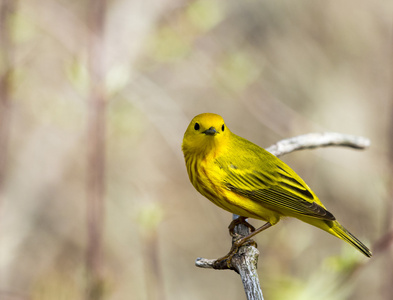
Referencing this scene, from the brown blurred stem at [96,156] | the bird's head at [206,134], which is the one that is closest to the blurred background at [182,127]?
the bird's head at [206,134]

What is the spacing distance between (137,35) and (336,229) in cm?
382

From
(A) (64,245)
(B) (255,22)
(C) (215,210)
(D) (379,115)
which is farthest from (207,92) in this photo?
(A) (64,245)

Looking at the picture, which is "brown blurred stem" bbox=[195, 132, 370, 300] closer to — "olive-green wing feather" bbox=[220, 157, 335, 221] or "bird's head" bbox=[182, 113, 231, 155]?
"olive-green wing feather" bbox=[220, 157, 335, 221]

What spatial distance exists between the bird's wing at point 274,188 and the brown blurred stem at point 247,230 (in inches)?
8.9

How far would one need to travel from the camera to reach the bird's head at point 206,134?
3949 mm

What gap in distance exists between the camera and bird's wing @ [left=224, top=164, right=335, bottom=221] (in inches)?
154

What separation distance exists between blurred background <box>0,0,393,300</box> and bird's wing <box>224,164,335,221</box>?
2134 mm

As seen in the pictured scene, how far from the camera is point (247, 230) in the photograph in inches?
160

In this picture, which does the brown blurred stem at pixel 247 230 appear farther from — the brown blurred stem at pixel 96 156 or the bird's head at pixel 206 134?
the brown blurred stem at pixel 96 156

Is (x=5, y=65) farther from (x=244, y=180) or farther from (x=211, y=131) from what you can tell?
(x=244, y=180)

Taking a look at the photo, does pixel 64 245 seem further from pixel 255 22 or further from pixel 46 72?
pixel 255 22

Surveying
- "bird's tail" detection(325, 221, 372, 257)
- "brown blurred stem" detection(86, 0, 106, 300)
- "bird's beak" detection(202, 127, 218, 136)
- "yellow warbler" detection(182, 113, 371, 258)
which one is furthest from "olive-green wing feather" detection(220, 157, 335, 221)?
"brown blurred stem" detection(86, 0, 106, 300)

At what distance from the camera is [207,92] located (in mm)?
9195

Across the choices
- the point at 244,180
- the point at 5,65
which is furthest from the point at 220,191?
the point at 5,65
